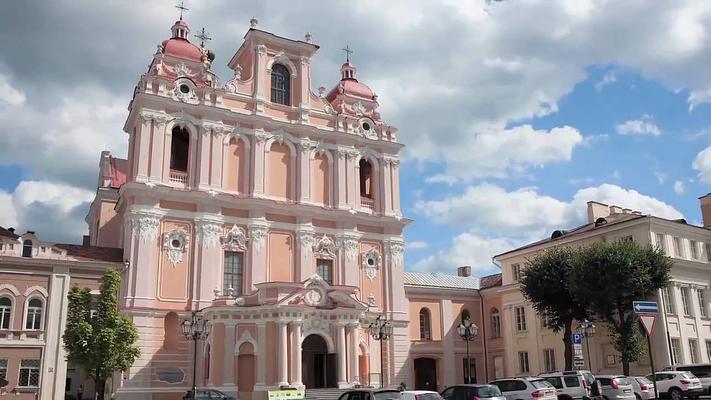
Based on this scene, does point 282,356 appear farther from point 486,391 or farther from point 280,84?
point 280,84

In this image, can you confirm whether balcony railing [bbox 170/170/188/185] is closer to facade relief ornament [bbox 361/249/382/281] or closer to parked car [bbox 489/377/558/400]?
facade relief ornament [bbox 361/249/382/281]

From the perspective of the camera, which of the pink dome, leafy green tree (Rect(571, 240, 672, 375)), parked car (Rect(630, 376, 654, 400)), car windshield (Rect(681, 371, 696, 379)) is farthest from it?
the pink dome

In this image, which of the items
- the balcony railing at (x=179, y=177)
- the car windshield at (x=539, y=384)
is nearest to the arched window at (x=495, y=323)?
the car windshield at (x=539, y=384)

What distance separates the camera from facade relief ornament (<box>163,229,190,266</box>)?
39.6 m

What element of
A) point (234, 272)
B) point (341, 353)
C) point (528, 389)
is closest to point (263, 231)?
point (234, 272)

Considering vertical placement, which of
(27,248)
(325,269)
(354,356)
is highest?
(27,248)

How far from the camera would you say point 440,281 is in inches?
2287

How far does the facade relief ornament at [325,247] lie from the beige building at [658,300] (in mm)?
16569

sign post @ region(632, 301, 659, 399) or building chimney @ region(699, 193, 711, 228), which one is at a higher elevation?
building chimney @ region(699, 193, 711, 228)

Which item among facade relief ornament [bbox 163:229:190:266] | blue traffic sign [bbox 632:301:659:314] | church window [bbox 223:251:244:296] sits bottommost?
blue traffic sign [bbox 632:301:659:314]

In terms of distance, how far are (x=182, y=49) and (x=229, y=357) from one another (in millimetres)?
20529

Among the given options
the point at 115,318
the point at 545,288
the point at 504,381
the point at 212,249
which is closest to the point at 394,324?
the point at 545,288

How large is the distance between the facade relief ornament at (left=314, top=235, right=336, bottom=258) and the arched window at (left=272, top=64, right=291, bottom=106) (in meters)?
9.90

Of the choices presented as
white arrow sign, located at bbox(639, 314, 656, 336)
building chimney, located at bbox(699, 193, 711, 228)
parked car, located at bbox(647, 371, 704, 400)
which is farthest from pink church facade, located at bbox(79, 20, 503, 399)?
building chimney, located at bbox(699, 193, 711, 228)
